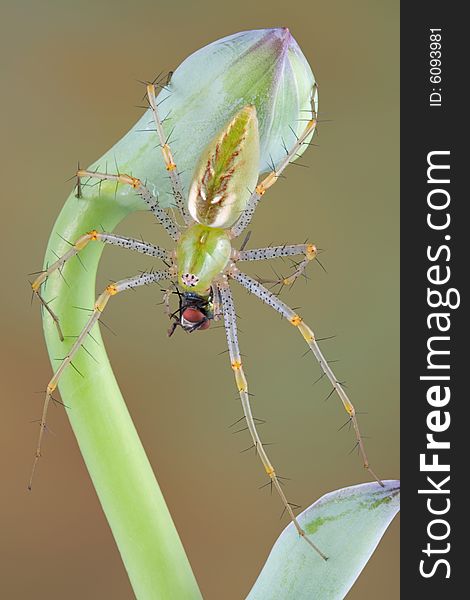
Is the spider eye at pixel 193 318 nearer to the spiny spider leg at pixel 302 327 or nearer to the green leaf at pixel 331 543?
the spiny spider leg at pixel 302 327

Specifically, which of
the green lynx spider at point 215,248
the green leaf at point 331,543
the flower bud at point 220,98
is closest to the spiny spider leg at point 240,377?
the green lynx spider at point 215,248

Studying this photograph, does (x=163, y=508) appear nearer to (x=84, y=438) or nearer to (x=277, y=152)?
(x=84, y=438)

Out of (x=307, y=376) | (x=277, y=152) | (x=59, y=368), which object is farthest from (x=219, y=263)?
(x=307, y=376)

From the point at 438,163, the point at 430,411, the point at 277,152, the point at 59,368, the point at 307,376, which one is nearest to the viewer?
the point at 59,368

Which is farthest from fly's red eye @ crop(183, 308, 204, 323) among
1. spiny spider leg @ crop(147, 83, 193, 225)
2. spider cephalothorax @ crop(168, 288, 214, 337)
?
spiny spider leg @ crop(147, 83, 193, 225)

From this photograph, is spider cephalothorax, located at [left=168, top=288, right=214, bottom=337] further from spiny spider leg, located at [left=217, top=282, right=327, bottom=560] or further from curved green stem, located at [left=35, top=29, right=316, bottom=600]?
curved green stem, located at [left=35, top=29, right=316, bottom=600]
